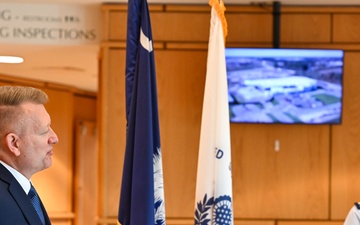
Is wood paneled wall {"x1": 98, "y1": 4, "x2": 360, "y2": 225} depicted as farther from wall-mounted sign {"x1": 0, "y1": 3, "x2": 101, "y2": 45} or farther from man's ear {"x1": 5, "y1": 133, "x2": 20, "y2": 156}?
man's ear {"x1": 5, "y1": 133, "x2": 20, "y2": 156}

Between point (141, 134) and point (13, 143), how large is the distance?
7.35ft

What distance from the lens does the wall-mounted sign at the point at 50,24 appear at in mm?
6324

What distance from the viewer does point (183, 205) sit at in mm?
6051

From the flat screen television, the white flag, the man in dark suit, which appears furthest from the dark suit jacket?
the flat screen television

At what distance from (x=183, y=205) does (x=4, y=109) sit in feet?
12.8

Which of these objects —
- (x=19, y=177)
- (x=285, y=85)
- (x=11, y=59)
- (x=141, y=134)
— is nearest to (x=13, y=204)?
(x=19, y=177)

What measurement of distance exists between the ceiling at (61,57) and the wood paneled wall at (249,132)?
15 cm

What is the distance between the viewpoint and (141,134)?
445cm

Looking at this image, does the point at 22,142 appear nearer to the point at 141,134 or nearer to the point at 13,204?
the point at 13,204

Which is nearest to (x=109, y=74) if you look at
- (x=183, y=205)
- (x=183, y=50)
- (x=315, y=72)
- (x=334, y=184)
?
(x=183, y=50)

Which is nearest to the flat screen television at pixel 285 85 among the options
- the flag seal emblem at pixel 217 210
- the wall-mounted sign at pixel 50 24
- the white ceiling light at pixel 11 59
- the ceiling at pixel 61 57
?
the ceiling at pixel 61 57

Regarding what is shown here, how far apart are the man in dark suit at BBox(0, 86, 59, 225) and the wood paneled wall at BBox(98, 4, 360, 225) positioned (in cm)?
379

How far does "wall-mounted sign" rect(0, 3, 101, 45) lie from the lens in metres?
6.32

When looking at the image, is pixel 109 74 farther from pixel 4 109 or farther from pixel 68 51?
pixel 4 109
